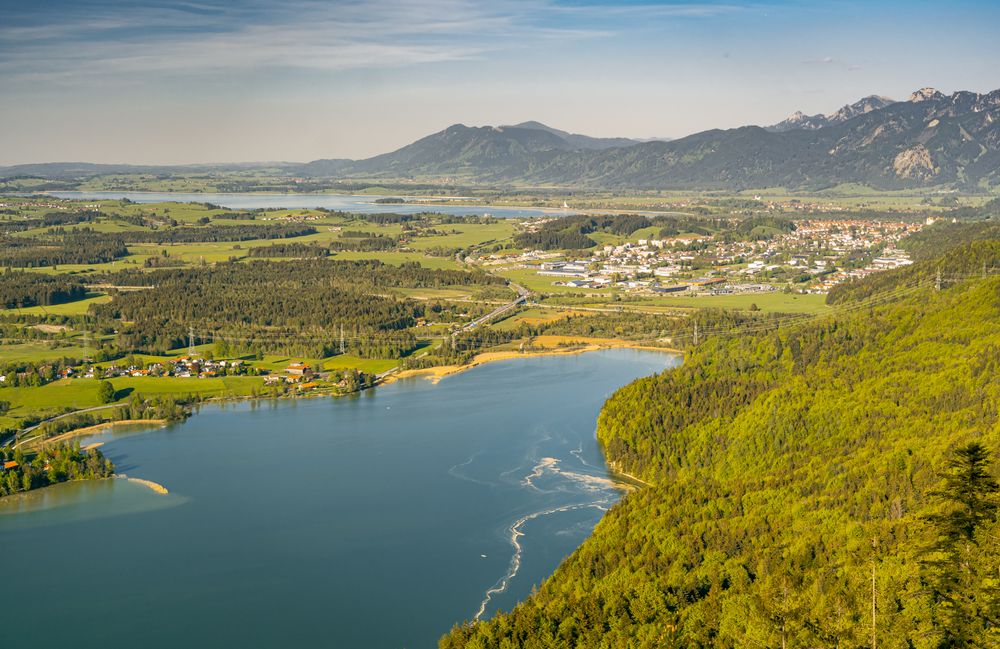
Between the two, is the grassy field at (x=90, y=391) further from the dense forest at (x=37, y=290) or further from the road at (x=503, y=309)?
the dense forest at (x=37, y=290)

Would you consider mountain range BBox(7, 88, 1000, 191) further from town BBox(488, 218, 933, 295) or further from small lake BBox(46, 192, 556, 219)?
town BBox(488, 218, 933, 295)

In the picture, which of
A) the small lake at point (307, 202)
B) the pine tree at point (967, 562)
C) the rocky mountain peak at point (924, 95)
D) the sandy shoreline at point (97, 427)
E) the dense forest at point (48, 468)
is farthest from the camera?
the rocky mountain peak at point (924, 95)

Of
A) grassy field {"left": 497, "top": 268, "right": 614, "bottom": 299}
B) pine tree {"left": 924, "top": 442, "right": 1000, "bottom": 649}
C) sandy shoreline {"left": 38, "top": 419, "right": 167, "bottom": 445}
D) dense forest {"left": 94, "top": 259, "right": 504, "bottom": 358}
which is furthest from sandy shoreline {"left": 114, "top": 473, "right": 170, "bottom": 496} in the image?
grassy field {"left": 497, "top": 268, "right": 614, "bottom": 299}

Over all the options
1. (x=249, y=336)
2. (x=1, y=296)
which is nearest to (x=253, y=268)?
(x=1, y=296)

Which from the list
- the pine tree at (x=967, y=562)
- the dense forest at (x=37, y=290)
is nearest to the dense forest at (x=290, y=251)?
the dense forest at (x=37, y=290)

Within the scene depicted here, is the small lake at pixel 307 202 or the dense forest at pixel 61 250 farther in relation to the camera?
the small lake at pixel 307 202

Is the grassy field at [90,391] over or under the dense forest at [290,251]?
under

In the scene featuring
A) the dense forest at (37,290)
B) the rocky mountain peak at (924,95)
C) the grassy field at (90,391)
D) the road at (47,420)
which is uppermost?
the rocky mountain peak at (924,95)
